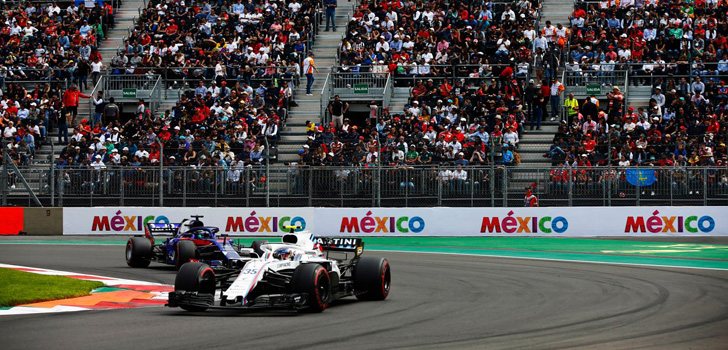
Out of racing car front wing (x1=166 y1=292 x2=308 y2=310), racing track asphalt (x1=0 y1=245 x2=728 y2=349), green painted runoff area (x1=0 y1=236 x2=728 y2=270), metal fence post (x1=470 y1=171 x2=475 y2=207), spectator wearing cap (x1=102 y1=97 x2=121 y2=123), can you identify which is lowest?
racing track asphalt (x1=0 y1=245 x2=728 y2=349)

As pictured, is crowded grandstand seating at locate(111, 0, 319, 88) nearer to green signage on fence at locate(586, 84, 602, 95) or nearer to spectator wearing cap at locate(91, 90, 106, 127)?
spectator wearing cap at locate(91, 90, 106, 127)

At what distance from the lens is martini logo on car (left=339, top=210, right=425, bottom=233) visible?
32250 mm

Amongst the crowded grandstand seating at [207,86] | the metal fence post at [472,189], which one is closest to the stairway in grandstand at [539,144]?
the metal fence post at [472,189]

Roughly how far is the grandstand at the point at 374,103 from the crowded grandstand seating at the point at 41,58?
9cm

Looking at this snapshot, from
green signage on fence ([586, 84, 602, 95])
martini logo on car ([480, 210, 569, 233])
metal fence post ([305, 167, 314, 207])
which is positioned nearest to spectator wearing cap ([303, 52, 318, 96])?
green signage on fence ([586, 84, 602, 95])

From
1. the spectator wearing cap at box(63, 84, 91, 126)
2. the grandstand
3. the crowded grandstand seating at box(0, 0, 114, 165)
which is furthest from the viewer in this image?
the spectator wearing cap at box(63, 84, 91, 126)

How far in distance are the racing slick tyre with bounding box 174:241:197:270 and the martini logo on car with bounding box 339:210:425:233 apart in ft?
35.0

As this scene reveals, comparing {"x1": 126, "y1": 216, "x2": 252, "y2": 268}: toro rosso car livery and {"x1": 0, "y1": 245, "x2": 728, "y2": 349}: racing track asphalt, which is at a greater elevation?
{"x1": 126, "y1": 216, "x2": 252, "y2": 268}: toro rosso car livery

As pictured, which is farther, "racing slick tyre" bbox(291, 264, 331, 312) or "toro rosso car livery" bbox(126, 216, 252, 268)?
"toro rosso car livery" bbox(126, 216, 252, 268)

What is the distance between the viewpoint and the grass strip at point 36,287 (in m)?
16.8

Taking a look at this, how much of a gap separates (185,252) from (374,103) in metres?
18.4

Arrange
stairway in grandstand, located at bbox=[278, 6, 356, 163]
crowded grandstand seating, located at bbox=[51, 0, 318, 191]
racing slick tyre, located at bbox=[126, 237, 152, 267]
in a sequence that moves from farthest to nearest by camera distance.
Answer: stairway in grandstand, located at bbox=[278, 6, 356, 163] < crowded grandstand seating, located at bbox=[51, 0, 318, 191] < racing slick tyre, located at bbox=[126, 237, 152, 267]

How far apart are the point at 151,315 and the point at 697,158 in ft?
65.6

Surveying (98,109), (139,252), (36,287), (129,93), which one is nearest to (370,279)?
(36,287)
